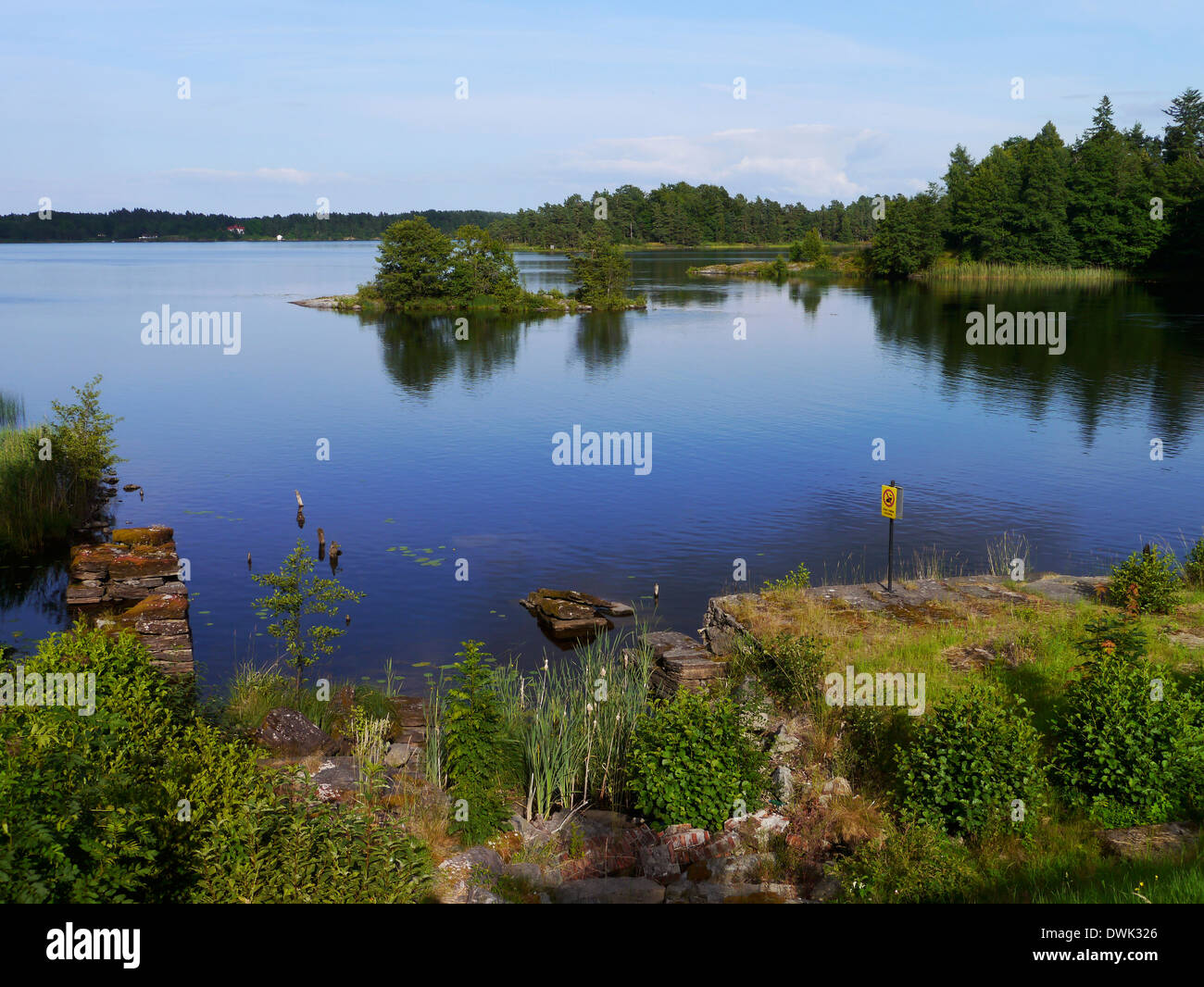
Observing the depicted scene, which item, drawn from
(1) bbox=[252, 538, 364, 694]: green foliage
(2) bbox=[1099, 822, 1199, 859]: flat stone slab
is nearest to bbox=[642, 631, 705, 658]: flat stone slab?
(1) bbox=[252, 538, 364, 694]: green foliage

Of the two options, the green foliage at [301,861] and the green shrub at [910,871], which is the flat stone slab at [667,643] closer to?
the green shrub at [910,871]

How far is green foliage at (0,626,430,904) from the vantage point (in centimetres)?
815

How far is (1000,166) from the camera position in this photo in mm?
150750

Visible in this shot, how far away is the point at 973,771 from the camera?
38.2 feet

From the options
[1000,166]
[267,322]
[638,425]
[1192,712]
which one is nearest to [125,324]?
[267,322]

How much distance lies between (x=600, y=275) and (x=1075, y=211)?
222 ft

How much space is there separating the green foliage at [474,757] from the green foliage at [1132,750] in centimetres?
726

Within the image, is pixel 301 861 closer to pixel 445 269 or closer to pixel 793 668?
pixel 793 668

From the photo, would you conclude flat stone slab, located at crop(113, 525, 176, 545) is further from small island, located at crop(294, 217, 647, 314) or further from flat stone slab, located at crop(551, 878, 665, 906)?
small island, located at crop(294, 217, 647, 314)

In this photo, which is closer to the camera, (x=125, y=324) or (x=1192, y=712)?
(x=1192, y=712)
